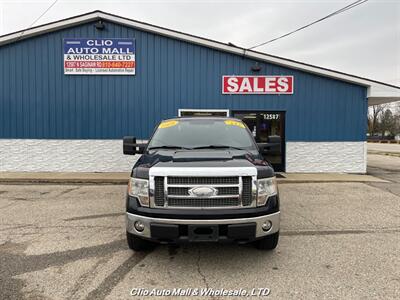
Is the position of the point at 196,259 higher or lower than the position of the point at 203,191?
→ lower

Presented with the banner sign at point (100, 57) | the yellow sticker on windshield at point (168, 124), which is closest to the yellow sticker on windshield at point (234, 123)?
the yellow sticker on windshield at point (168, 124)

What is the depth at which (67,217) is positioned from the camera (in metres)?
5.64

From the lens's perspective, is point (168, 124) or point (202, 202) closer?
point (202, 202)

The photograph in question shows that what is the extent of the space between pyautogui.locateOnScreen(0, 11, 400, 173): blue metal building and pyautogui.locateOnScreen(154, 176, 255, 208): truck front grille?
25.7 feet

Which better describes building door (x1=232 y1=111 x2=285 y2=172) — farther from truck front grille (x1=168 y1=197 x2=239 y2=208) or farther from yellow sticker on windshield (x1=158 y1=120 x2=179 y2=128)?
truck front grille (x1=168 y1=197 x2=239 y2=208)

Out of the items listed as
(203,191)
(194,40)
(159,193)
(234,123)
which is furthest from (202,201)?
(194,40)

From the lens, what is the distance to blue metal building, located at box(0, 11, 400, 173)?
10875 millimetres

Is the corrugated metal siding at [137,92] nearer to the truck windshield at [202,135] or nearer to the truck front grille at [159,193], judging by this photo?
the truck windshield at [202,135]

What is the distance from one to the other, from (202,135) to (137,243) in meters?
1.87

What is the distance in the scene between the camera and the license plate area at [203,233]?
3.19m

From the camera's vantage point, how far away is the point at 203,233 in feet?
10.5

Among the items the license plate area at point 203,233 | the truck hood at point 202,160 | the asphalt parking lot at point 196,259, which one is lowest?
the asphalt parking lot at point 196,259

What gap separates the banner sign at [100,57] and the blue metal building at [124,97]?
0.17 metres

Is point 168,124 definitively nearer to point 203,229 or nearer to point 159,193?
point 159,193
